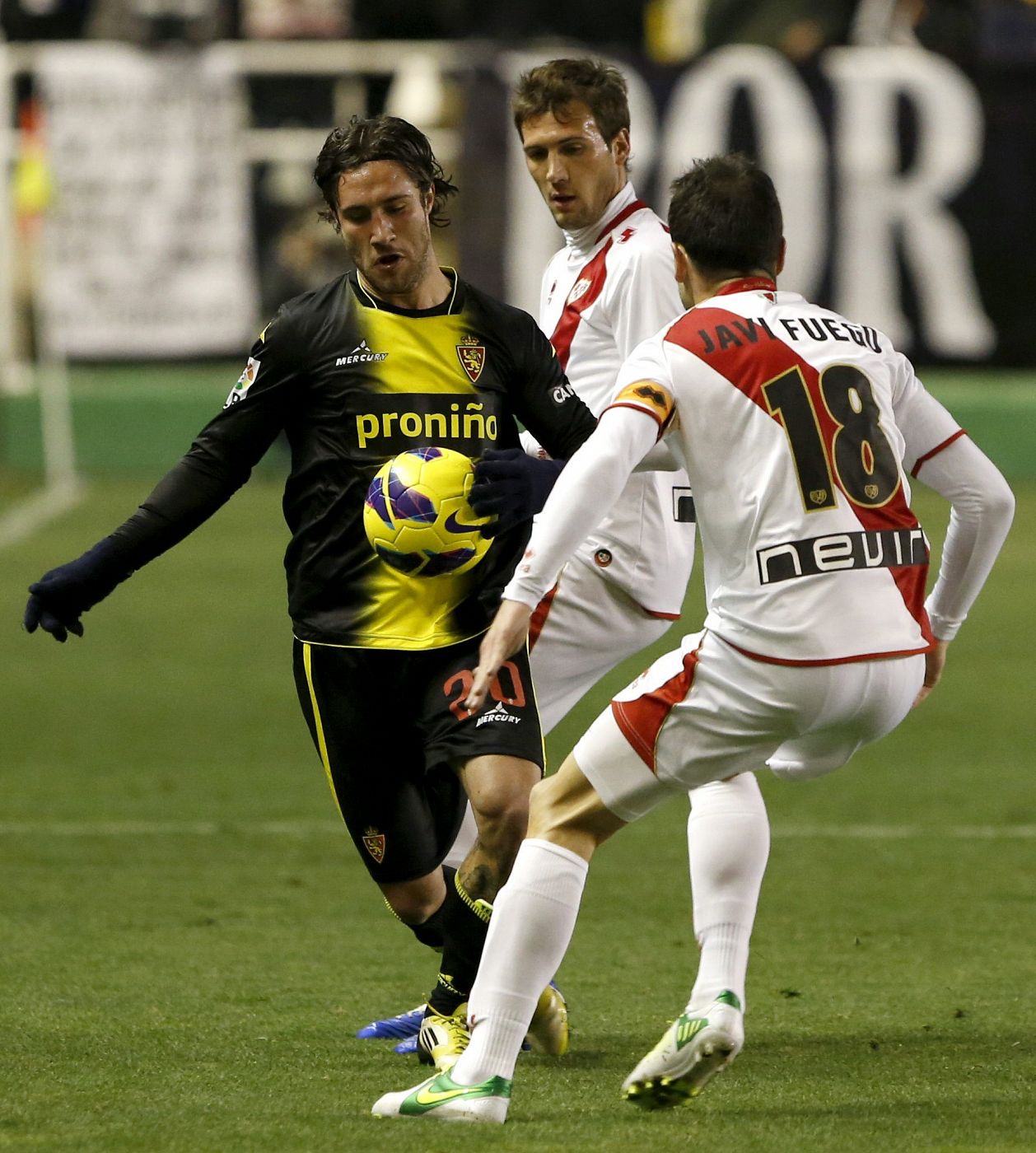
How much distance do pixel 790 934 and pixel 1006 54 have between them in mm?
15600

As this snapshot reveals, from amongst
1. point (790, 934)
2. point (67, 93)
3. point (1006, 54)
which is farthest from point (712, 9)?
point (790, 934)

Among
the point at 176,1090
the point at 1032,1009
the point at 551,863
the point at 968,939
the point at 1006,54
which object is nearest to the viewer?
the point at 551,863

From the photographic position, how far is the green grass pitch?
4387mm

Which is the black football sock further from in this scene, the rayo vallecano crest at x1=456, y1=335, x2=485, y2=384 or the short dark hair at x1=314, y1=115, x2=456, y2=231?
the short dark hair at x1=314, y1=115, x2=456, y2=231

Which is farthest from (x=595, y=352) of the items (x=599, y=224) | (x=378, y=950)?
(x=378, y=950)

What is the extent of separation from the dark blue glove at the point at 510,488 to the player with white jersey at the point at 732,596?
458 mm

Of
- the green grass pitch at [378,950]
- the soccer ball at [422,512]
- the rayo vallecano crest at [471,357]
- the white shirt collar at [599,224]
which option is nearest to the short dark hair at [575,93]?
the white shirt collar at [599,224]

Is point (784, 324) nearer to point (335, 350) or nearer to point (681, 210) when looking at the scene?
point (681, 210)

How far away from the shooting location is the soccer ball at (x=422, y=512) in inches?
185

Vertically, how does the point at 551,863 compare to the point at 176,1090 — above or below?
above

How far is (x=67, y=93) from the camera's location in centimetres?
2047

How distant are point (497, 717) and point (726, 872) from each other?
624 mm

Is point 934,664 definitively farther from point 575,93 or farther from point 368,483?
point 575,93

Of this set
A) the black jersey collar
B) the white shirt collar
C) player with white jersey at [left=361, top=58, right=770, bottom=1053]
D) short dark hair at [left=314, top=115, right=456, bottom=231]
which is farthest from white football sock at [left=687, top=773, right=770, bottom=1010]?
the white shirt collar
